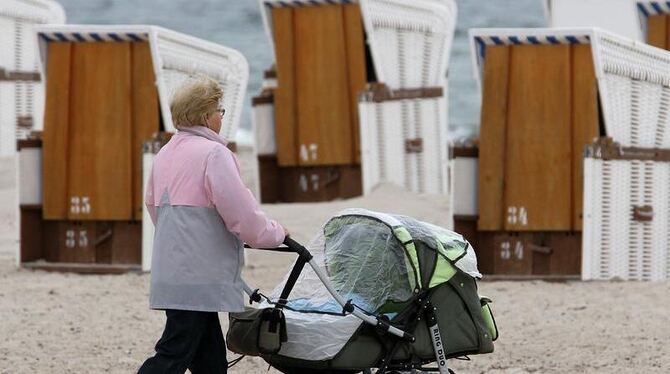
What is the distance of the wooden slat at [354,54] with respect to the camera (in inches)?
527

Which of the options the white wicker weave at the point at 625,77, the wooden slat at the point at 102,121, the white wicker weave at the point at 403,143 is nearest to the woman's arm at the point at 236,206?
the white wicker weave at the point at 625,77

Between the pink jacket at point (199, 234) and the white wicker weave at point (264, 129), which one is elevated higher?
the white wicker weave at point (264, 129)

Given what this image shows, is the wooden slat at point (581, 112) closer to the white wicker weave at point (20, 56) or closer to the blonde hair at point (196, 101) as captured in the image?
the blonde hair at point (196, 101)

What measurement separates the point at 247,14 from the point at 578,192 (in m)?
37.9

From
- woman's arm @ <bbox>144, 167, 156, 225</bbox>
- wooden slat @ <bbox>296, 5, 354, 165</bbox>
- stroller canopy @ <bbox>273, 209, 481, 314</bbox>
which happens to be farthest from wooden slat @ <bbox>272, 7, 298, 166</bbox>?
woman's arm @ <bbox>144, 167, 156, 225</bbox>

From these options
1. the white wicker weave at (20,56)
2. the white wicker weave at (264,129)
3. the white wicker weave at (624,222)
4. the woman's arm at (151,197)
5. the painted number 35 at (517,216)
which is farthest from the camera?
the white wicker weave at (20,56)

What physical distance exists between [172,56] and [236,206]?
478 centimetres

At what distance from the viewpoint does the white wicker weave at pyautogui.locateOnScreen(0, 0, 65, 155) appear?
15.9 metres

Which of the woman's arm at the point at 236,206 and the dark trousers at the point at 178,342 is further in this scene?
the dark trousers at the point at 178,342

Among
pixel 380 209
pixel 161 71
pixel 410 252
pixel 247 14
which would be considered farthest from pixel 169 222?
pixel 247 14

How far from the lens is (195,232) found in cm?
572

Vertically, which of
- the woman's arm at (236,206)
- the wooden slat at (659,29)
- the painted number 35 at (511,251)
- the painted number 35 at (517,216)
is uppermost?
the wooden slat at (659,29)

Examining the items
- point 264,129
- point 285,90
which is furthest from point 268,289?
point 264,129

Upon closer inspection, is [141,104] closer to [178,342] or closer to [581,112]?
[581,112]
